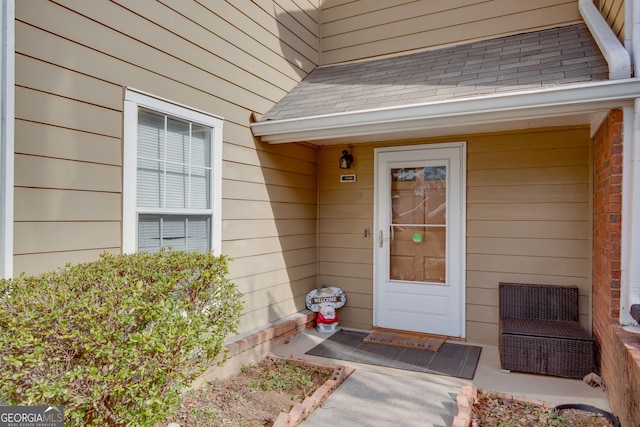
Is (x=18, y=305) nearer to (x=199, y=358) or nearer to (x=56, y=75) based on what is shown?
(x=199, y=358)

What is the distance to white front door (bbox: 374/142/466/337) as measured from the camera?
4.36m

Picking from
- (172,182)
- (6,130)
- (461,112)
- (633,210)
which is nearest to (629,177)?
(633,210)

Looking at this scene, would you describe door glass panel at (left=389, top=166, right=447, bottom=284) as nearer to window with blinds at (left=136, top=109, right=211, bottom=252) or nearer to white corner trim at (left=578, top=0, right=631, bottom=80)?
white corner trim at (left=578, top=0, right=631, bottom=80)

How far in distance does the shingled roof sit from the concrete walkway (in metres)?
2.35

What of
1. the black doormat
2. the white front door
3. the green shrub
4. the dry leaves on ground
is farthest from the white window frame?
the dry leaves on ground

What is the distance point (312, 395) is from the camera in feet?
9.71

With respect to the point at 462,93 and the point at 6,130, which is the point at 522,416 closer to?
the point at 462,93

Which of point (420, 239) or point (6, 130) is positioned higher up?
point (6, 130)

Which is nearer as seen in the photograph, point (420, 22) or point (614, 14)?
point (614, 14)

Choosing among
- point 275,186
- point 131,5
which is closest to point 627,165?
point 275,186

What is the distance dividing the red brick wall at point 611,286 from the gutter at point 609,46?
0.28m

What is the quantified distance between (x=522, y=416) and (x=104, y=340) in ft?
8.75

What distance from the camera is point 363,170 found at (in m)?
4.84

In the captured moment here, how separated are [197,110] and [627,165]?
318cm
